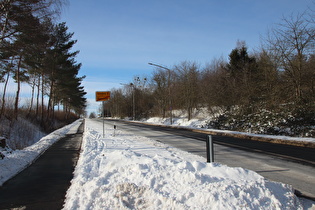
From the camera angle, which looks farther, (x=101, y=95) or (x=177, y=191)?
(x=101, y=95)

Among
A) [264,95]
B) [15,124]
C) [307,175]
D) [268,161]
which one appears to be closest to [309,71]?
[264,95]

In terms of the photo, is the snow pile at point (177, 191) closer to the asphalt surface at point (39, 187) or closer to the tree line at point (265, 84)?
the asphalt surface at point (39, 187)

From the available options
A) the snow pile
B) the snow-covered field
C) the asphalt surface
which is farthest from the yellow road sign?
the snow pile

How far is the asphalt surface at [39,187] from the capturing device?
13.9 ft

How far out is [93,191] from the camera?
429 cm

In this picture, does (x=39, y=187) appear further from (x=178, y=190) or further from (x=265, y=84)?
(x=265, y=84)

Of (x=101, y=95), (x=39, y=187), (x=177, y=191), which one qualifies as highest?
(x=101, y=95)

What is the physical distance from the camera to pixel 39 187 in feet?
17.2

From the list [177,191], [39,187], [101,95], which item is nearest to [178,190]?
[177,191]

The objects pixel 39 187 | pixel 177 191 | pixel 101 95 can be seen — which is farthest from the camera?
pixel 101 95

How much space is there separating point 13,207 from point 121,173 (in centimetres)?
216

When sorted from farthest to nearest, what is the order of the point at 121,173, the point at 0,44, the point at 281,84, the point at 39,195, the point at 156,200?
the point at 281,84, the point at 0,44, the point at 121,173, the point at 39,195, the point at 156,200

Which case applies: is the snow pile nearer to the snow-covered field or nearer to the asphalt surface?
the snow-covered field

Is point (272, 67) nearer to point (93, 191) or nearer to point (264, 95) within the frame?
point (264, 95)
